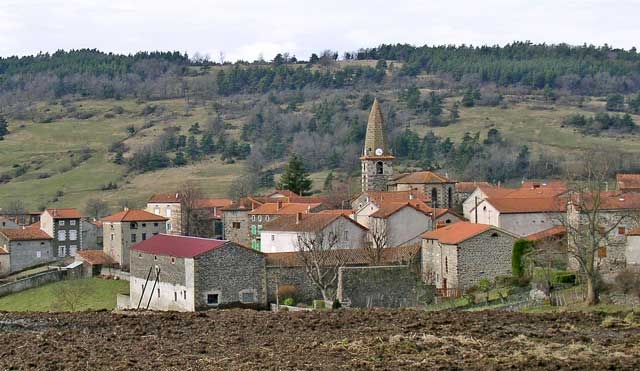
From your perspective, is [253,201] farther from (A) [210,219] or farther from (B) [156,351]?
(B) [156,351]

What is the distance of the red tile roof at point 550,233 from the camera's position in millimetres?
62128

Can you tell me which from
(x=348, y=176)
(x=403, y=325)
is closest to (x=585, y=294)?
(x=403, y=325)

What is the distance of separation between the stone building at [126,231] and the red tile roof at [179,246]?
21241mm

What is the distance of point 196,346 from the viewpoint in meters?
31.2

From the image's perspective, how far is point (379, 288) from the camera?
171 feet

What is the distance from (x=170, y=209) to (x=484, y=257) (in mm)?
50208

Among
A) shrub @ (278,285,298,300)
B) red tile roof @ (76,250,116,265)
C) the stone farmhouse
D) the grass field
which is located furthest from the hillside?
shrub @ (278,285,298,300)

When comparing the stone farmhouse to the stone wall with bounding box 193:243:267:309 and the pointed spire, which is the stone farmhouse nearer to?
the stone wall with bounding box 193:243:267:309

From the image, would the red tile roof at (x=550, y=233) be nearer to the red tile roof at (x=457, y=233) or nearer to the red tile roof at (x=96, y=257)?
the red tile roof at (x=457, y=233)

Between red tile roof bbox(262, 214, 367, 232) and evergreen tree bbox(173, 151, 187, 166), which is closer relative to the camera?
red tile roof bbox(262, 214, 367, 232)

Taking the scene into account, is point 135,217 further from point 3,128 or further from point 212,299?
point 3,128

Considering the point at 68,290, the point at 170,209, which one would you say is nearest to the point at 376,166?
the point at 170,209

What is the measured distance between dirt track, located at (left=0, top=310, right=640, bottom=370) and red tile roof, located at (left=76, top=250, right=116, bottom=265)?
4431cm

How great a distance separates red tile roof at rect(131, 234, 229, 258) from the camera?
5606 cm
